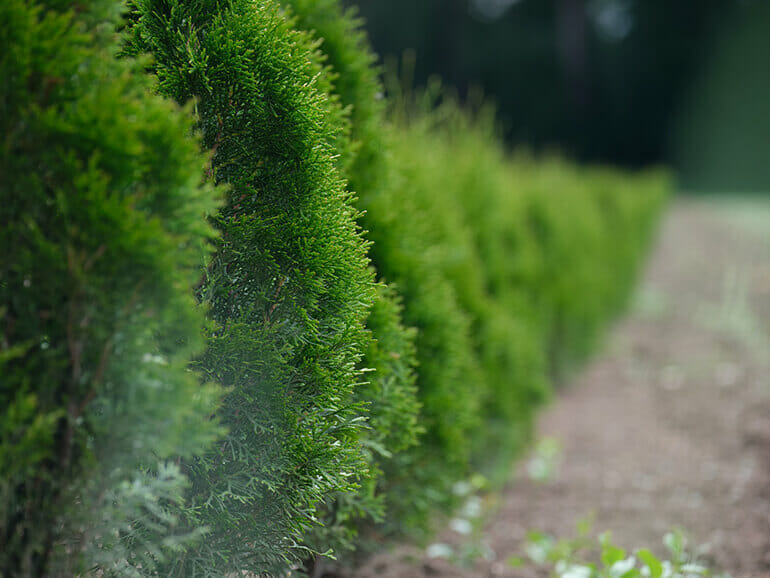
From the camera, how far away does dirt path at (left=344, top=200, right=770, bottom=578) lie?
131 inches

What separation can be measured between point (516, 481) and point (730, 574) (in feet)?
6.08

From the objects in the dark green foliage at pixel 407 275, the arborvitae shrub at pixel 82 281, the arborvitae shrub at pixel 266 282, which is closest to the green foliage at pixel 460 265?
the dark green foliage at pixel 407 275

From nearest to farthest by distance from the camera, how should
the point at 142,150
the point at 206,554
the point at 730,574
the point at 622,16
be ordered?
1. the point at 142,150
2. the point at 206,554
3. the point at 730,574
4. the point at 622,16

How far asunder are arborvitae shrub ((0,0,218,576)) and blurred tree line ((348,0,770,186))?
3434 centimetres

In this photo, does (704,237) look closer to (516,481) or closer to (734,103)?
(516,481)

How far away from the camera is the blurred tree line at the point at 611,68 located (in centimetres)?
3412

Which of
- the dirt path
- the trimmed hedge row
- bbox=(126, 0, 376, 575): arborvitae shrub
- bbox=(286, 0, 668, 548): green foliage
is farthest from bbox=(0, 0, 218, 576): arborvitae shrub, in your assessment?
the dirt path

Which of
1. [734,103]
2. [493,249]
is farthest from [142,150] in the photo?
[734,103]

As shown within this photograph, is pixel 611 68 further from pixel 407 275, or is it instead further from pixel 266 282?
pixel 266 282

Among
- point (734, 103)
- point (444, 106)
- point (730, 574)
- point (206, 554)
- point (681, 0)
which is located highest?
point (681, 0)

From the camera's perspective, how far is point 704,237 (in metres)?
15.6

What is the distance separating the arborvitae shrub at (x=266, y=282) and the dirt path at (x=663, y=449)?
140cm

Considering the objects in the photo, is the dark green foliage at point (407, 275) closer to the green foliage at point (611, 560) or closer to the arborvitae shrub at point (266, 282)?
the arborvitae shrub at point (266, 282)

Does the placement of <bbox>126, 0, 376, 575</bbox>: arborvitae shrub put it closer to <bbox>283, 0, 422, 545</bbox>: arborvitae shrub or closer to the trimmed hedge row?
→ the trimmed hedge row
